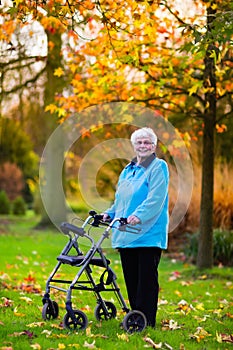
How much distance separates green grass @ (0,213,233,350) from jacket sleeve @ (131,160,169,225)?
933 mm

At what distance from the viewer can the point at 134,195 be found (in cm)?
530

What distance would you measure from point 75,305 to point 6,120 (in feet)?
42.4

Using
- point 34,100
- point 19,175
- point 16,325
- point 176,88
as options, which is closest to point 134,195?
point 16,325

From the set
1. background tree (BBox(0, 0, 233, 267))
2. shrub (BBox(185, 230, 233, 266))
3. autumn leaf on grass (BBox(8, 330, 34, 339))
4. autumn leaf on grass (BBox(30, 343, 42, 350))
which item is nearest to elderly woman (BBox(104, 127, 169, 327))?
autumn leaf on grass (BBox(8, 330, 34, 339))

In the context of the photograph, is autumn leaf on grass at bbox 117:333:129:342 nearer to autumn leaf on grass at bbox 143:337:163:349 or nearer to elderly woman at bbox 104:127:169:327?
autumn leaf on grass at bbox 143:337:163:349

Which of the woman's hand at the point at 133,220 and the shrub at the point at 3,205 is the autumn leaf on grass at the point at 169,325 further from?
the shrub at the point at 3,205

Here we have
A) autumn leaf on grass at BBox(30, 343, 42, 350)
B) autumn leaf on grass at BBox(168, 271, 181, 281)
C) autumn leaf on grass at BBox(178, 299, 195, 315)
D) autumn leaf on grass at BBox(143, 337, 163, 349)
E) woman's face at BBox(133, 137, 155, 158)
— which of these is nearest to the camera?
autumn leaf on grass at BBox(30, 343, 42, 350)

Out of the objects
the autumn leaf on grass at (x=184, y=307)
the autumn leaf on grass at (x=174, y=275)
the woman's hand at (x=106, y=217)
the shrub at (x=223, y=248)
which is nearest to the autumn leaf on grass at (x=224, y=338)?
the autumn leaf on grass at (x=184, y=307)

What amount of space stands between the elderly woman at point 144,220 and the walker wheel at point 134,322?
0.33 ft

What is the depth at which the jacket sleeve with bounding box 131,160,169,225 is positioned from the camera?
5098 millimetres

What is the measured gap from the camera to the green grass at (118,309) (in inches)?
188

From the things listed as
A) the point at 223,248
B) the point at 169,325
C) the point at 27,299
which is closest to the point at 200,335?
the point at 169,325

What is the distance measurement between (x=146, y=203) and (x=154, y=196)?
0.29ft

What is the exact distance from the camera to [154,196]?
514cm
